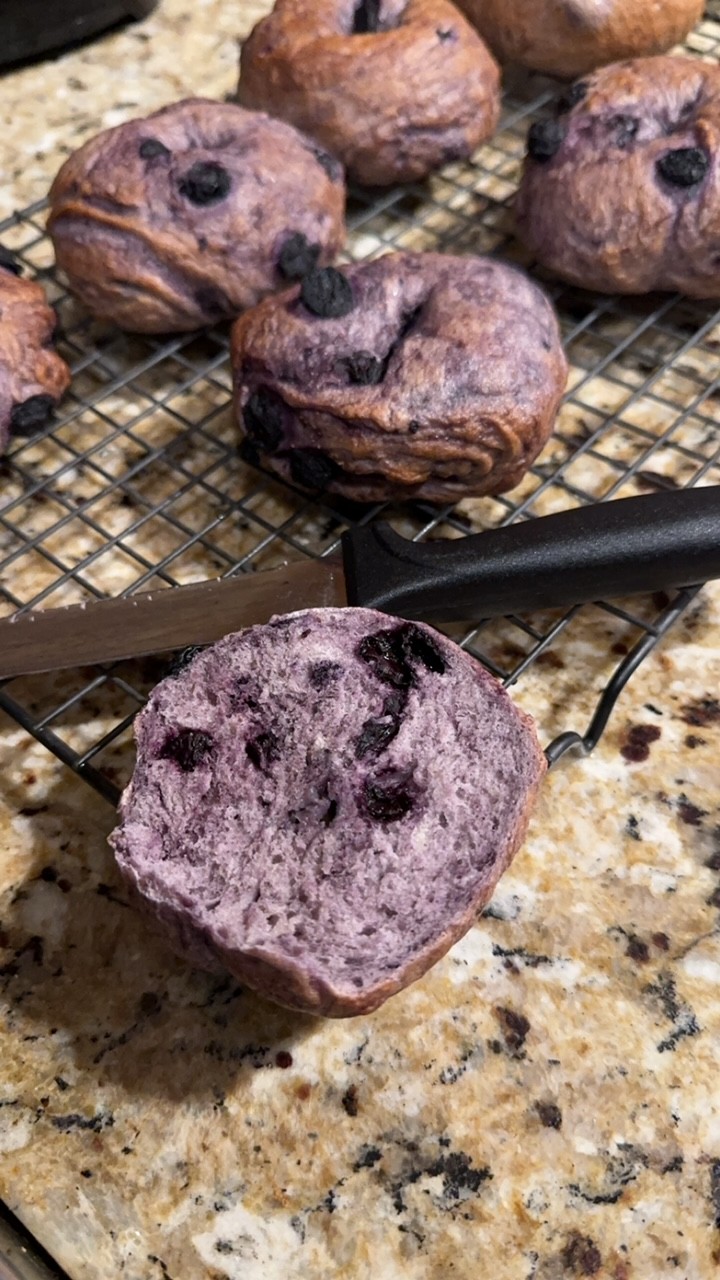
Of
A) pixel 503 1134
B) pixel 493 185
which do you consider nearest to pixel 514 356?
pixel 493 185

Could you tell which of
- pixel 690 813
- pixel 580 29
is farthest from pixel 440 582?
pixel 580 29

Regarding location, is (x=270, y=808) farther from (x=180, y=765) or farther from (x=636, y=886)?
(x=636, y=886)

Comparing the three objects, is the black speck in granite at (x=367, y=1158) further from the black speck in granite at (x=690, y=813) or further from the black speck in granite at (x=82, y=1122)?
the black speck in granite at (x=690, y=813)

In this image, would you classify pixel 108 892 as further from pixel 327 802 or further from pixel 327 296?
pixel 327 296

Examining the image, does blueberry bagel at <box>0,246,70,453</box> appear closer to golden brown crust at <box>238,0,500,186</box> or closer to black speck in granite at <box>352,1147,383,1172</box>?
golden brown crust at <box>238,0,500,186</box>

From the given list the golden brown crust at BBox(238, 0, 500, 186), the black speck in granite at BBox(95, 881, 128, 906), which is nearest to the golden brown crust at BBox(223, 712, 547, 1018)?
the black speck in granite at BBox(95, 881, 128, 906)

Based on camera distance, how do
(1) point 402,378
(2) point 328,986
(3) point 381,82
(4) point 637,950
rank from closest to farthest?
1. (2) point 328,986
2. (4) point 637,950
3. (1) point 402,378
4. (3) point 381,82
